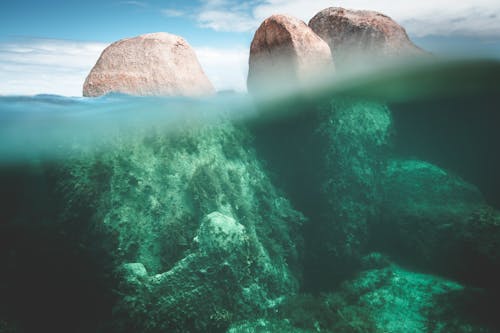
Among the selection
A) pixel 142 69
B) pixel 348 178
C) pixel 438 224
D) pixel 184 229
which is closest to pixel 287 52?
pixel 348 178

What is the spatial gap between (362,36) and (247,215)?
9.30m

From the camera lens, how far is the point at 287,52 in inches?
433

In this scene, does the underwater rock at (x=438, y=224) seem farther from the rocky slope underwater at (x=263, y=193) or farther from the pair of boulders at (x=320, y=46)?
the pair of boulders at (x=320, y=46)

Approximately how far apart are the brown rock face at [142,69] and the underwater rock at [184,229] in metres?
2.84

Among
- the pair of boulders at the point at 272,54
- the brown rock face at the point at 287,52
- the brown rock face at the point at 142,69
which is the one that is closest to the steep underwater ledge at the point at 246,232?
the brown rock face at the point at 287,52

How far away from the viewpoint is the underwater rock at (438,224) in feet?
28.0

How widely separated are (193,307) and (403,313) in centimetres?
564

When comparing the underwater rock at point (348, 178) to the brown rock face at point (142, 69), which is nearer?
the underwater rock at point (348, 178)

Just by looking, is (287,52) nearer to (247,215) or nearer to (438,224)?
(247,215)

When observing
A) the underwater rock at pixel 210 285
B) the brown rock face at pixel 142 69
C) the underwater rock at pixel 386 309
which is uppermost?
the brown rock face at pixel 142 69

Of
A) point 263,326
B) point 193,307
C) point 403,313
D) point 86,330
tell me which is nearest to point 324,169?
point 403,313

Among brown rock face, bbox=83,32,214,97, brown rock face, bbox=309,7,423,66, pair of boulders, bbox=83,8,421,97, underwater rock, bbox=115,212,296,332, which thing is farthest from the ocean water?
brown rock face, bbox=309,7,423,66

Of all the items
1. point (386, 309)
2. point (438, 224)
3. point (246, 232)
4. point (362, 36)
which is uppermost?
point (362, 36)

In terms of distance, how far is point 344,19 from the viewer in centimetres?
1228
